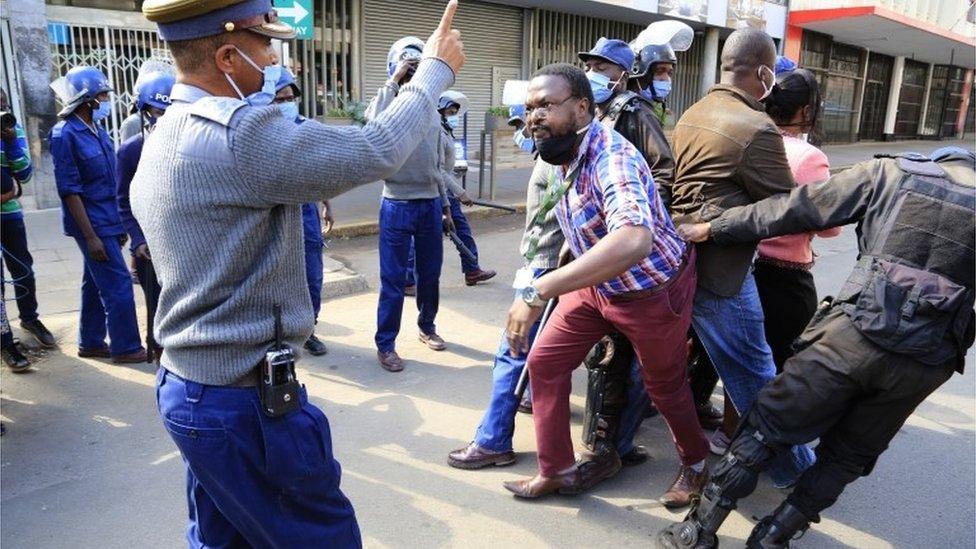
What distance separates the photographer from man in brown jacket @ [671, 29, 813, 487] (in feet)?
8.71

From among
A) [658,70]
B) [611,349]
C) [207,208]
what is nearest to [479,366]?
[611,349]

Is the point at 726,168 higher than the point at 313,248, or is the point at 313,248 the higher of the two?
the point at 726,168

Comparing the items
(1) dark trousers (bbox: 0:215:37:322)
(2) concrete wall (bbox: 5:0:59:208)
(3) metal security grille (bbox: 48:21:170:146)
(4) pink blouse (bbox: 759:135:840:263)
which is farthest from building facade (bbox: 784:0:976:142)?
(1) dark trousers (bbox: 0:215:37:322)

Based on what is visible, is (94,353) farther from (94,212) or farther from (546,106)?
(546,106)

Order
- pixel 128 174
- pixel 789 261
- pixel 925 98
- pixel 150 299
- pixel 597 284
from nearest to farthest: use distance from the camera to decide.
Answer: pixel 597 284
pixel 789 261
pixel 150 299
pixel 128 174
pixel 925 98

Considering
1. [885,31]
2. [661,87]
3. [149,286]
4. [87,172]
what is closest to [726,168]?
[661,87]

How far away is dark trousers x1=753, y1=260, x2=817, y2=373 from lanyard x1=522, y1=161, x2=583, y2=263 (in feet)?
3.33

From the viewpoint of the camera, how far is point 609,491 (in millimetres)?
3090

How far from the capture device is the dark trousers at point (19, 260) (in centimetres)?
453

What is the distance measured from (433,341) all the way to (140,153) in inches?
83.0

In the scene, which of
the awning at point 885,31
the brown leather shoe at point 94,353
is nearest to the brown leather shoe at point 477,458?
the brown leather shoe at point 94,353

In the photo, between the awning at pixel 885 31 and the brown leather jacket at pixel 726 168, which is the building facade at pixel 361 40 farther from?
the brown leather jacket at pixel 726 168

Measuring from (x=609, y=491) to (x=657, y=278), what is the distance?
43.3 inches

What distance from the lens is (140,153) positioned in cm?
378
